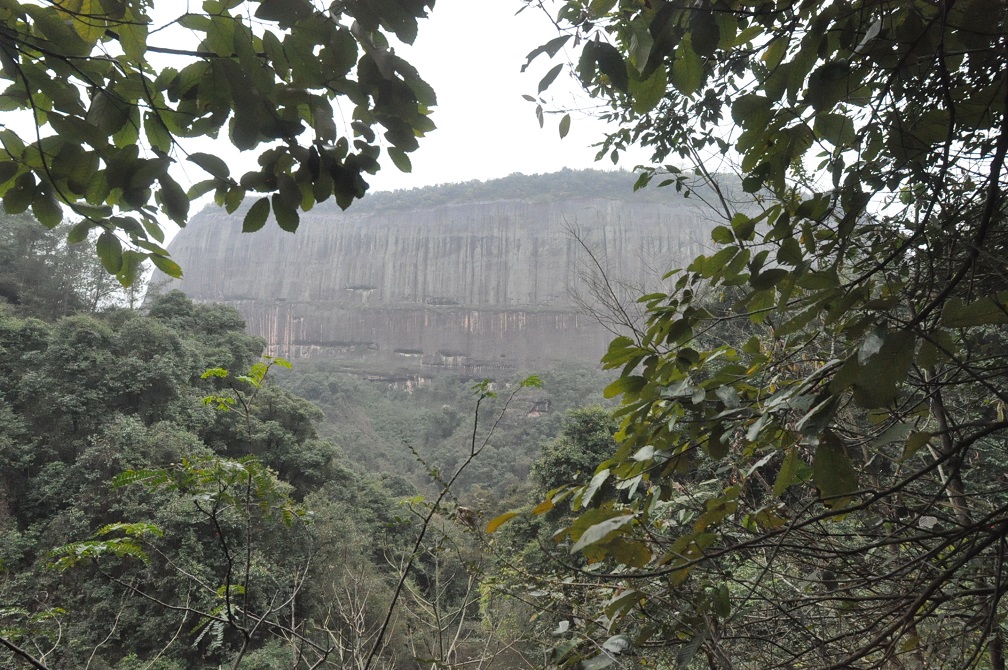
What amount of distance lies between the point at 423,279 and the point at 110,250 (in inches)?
1762

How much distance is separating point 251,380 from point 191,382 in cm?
1146

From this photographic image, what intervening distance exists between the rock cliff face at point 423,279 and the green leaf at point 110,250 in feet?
132

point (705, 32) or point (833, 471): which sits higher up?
point (705, 32)

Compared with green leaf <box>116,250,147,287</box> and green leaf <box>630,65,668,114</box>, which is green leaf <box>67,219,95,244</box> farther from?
green leaf <box>630,65,668,114</box>

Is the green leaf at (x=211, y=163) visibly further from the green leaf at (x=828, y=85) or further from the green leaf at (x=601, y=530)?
the green leaf at (x=828, y=85)

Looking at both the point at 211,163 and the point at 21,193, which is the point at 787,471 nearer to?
the point at 211,163

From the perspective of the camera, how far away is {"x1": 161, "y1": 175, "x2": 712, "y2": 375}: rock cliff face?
42.7 m

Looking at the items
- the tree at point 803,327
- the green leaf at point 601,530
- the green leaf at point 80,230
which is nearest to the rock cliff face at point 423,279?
the tree at point 803,327

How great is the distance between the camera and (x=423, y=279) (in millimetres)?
45000

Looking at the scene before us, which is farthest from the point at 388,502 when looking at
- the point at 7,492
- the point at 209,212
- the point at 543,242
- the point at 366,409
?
the point at 209,212

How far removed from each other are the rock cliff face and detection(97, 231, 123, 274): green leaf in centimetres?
4034

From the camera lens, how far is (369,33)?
77cm

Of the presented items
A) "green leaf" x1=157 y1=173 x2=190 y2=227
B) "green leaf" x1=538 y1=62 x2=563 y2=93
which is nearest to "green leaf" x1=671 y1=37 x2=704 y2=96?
"green leaf" x1=538 y1=62 x2=563 y2=93

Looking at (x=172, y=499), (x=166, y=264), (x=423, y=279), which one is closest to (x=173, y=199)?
(x=166, y=264)
